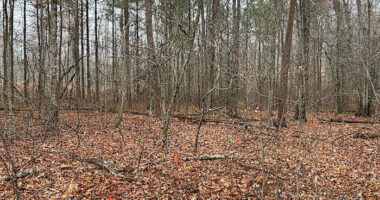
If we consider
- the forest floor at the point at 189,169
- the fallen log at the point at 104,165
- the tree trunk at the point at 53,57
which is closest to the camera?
the forest floor at the point at 189,169

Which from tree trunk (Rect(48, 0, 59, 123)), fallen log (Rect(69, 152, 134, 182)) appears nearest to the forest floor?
fallen log (Rect(69, 152, 134, 182))

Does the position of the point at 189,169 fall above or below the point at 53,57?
below

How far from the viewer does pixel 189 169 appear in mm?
5359

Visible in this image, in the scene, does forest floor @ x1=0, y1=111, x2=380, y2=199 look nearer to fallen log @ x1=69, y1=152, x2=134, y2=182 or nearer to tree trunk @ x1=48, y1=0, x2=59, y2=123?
fallen log @ x1=69, y1=152, x2=134, y2=182

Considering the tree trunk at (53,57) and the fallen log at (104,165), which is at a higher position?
the tree trunk at (53,57)

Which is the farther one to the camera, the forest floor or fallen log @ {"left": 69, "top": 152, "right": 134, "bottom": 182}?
fallen log @ {"left": 69, "top": 152, "right": 134, "bottom": 182}

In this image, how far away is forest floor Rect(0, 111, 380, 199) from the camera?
14.2ft

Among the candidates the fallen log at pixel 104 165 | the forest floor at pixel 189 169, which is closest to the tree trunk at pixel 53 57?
the forest floor at pixel 189 169

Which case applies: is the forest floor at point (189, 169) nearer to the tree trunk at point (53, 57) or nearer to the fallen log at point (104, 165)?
the fallen log at point (104, 165)

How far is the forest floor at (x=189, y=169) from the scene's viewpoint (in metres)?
4.32

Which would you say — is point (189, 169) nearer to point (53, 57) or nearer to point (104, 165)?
point (104, 165)

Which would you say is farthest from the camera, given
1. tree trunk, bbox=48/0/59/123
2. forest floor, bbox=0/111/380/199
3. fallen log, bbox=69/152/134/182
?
tree trunk, bbox=48/0/59/123

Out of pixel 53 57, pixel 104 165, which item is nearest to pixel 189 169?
pixel 104 165

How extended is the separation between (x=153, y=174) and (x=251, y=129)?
204 inches
